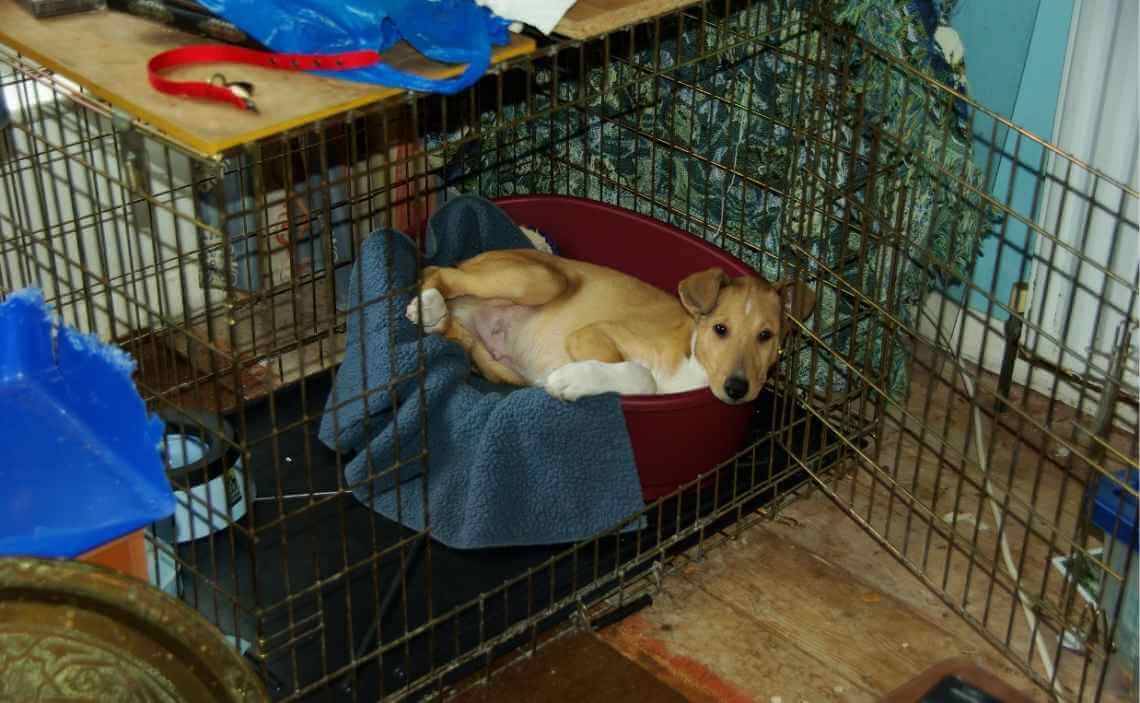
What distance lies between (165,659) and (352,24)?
2.93 ft

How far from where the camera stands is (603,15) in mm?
2279

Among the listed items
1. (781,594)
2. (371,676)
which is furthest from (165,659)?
(781,594)

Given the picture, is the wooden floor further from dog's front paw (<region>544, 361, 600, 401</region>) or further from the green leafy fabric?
dog's front paw (<region>544, 361, 600, 401</region>)

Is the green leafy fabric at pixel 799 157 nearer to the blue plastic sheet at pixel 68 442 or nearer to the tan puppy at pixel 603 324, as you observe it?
the tan puppy at pixel 603 324

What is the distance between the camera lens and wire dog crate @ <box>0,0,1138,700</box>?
7.91 feet

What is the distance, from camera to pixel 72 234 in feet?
10.3

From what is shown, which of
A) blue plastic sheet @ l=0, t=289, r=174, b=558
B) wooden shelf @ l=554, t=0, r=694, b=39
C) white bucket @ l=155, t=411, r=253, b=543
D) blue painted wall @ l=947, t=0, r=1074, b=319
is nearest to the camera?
blue plastic sheet @ l=0, t=289, r=174, b=558

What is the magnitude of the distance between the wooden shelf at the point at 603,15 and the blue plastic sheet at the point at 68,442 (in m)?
0.82

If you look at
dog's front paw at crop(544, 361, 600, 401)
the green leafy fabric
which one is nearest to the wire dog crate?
the green leafy fabric

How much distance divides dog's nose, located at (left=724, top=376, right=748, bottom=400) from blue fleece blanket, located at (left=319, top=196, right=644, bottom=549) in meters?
0.23

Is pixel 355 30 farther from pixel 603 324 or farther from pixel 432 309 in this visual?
pixel 603 324

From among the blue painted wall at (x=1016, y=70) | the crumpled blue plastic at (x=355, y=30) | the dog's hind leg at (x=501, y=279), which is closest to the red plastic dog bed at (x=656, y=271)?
the dog's hind leg at (x=501, y=279)

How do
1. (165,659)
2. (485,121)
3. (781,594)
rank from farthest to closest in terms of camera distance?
1. (485,121)
2. (781,594)
3. (165,659)

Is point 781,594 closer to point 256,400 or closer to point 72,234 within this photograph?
point 256,400
